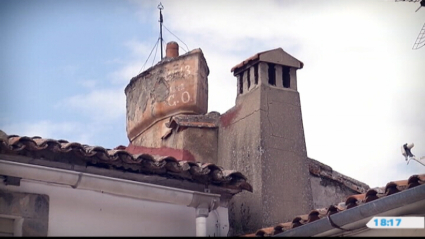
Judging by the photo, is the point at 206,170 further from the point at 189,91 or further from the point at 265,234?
the point at 189,91

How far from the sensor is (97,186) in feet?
24.6

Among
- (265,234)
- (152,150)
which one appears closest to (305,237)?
(265,234)

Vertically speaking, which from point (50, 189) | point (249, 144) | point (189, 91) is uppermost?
point (189, 91)

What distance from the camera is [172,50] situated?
11.8 m

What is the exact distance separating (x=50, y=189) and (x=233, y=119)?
3.24 meters

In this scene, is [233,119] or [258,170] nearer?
[258,170]

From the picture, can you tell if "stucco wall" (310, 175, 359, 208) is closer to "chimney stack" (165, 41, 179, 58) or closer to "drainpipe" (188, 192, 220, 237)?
"drainpipe" (188, 192, 220, 237)

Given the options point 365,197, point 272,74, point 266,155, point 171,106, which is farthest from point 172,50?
point 365,197

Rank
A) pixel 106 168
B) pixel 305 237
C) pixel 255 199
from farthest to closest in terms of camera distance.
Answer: pixel 255 199 < pixel 106 168 < pixel 305 237

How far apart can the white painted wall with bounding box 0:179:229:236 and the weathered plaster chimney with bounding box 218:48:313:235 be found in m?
1.02

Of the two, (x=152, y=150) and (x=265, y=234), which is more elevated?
(x=152, y=150)

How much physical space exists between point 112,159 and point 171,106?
348cm
